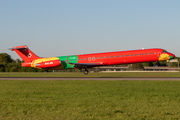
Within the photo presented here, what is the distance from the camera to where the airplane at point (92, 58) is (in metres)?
41.7

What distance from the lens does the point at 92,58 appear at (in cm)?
4469

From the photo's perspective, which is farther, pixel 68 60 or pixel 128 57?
pixel 68 60

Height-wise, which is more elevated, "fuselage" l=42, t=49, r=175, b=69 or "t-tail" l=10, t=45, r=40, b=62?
"t-tail" l=10, t=45, r=40, b=62

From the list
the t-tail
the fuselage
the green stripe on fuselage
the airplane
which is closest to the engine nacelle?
the airplane

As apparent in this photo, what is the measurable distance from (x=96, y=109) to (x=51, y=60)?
3443cm

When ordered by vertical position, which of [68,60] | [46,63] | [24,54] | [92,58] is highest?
[24,54]

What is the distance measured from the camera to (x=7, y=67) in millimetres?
96375

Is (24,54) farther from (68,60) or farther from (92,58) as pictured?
(92,58)

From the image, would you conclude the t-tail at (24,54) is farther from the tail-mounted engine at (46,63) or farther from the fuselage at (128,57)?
the fuselage at (128,57)

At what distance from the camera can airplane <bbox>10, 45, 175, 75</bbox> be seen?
4169 centimetres

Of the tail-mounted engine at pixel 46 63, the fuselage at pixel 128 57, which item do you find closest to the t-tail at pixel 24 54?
the tail-mounted engine at pixel 46 63

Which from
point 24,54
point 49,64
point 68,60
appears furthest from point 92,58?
point 24,54

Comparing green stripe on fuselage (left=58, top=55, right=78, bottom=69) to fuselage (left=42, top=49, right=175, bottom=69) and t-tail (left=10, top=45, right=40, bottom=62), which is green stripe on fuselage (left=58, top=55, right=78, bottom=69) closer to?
fuselage (left=42, top=49, right=175, bottom=69)

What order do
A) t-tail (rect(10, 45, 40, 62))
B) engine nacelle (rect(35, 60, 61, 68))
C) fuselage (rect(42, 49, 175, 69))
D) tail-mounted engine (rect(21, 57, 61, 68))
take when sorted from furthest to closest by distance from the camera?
1. t-tail (rect(10, 45, 40, 62))
2. tail-mounted engine (rect(21, 57, 61, 68))
3. engine nacelle (rect(35, 60, 61, 68))
4. fuselage (rect(42, 49, 175, 69))
